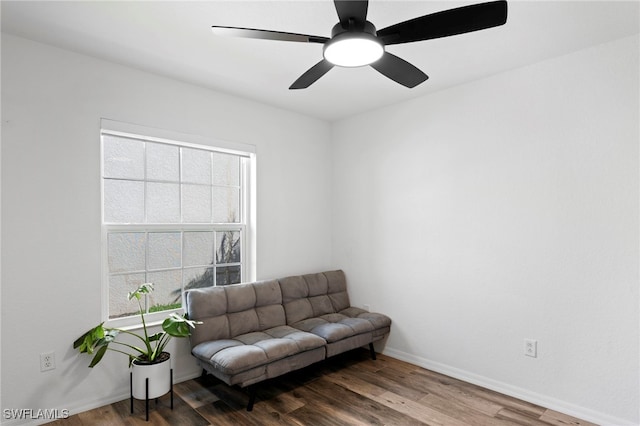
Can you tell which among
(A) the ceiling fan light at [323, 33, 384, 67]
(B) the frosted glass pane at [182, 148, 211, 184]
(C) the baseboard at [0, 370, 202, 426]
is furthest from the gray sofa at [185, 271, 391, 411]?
(A) the ceiling fan light at [323, 33, 384, 67]

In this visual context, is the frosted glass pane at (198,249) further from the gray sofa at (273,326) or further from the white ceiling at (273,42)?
the white ceiling at (273,42)

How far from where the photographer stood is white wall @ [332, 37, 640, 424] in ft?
8.44

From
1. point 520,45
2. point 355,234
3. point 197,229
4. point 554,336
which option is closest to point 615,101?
point 520,45

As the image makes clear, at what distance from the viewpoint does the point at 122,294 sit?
9.95 ft

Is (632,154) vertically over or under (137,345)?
over

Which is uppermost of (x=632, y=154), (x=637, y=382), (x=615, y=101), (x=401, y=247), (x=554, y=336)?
(x=615, y=101)

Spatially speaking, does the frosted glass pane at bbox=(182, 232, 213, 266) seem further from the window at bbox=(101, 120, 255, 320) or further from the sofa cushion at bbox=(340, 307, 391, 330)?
the sofa cushion at bbox=(340, 307, 391, 330)

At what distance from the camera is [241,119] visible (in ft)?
12.3

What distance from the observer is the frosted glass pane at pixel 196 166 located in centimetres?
346

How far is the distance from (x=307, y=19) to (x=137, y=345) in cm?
270

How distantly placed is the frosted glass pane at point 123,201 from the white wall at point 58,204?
163 mm

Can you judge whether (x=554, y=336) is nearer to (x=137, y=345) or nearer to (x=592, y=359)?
(x=592, y=359)

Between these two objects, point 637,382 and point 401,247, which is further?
point 401,247

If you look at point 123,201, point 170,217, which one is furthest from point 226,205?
point 123,201
